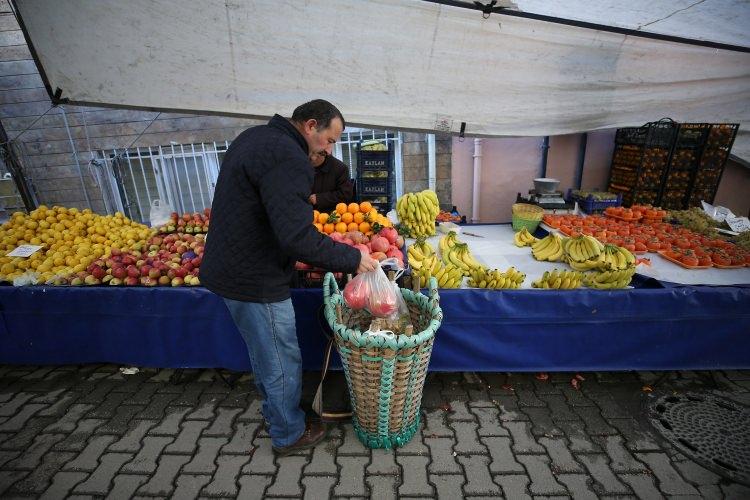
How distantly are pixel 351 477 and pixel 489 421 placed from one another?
1.20m

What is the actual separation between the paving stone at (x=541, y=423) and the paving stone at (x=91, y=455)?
3351 millimetres

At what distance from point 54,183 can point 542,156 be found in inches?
384

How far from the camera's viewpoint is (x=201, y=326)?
3.13 metres

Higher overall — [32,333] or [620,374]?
[32,333]

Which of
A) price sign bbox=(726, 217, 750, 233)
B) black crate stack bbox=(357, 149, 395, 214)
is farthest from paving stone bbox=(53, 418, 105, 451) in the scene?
price sign bbox=(726, 217, 750, 233)

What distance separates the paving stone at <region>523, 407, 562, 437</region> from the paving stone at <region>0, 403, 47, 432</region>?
167 inches

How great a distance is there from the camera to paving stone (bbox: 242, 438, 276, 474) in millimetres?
2492

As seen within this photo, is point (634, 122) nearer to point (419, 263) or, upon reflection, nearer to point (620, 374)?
point (620, 374)

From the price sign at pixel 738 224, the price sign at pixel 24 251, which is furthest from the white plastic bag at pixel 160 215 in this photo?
the price sign at pixel 738 224

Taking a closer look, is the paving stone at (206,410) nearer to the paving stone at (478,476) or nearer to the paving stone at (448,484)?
the paving stone at (448,484)

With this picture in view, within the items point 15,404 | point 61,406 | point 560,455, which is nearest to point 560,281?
point 560,455

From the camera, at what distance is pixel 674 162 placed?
5293 mm

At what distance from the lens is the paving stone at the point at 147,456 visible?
8.25 ft

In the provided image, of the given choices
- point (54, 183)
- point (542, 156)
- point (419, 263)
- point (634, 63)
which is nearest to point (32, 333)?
point (419, 263)
